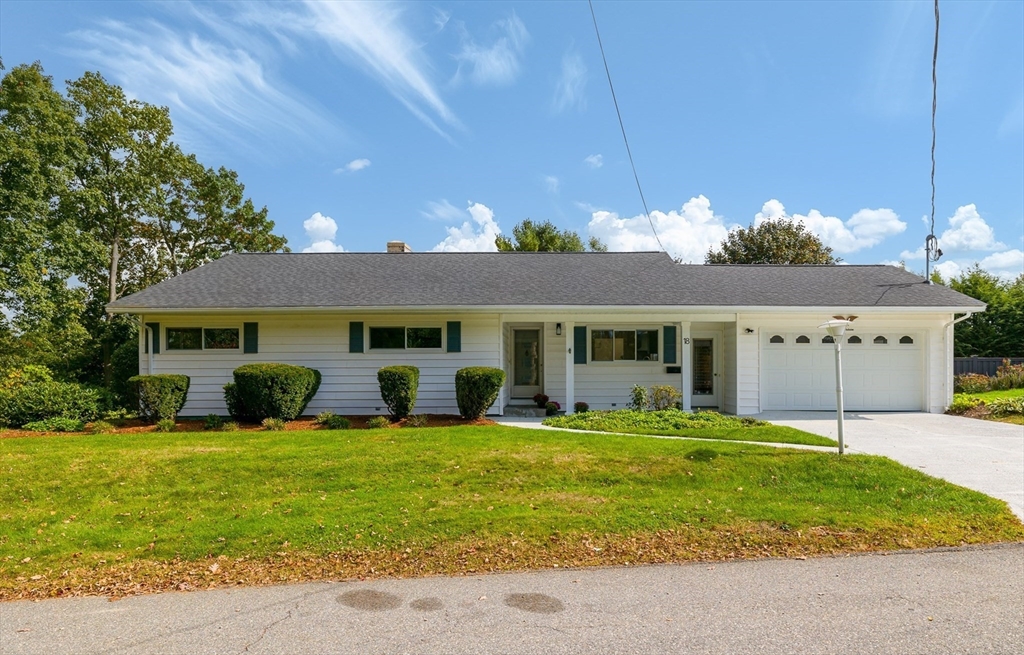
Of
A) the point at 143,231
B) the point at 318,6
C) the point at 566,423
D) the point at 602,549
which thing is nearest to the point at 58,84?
the point at 143,231

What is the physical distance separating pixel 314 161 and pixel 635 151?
993 cm

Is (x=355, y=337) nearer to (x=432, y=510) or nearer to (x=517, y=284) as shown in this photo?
(x=517, y=284)

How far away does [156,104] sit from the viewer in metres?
21.4

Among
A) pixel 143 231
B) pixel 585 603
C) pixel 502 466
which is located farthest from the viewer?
pixel 143 231

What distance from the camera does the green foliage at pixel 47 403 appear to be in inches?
454

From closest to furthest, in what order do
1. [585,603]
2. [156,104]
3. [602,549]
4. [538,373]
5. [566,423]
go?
→ [585,603]
[602,549]
[566,423]
[538,373]
[156,104]

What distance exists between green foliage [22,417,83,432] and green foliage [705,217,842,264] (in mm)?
31531

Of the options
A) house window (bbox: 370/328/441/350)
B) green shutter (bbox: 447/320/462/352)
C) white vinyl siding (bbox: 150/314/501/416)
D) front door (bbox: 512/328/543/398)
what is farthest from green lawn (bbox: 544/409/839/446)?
house window (bbox: 370/328/441/350)

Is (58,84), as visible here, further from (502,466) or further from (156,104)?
(502,466)

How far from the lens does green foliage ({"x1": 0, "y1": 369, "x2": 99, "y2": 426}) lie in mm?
11531

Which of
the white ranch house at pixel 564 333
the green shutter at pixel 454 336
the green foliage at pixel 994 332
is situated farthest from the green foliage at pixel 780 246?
the green shutter at pixel 454 336

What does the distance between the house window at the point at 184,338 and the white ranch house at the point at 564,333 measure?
0.03 m

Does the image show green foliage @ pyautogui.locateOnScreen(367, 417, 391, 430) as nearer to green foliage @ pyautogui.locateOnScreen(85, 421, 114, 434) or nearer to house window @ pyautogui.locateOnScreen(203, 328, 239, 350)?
house window @ pyautogui.locateOnScreen(203, 328, 239, 350)

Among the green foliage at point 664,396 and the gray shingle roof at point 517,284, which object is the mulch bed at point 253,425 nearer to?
A: the gray shingle roof at point 517,284
